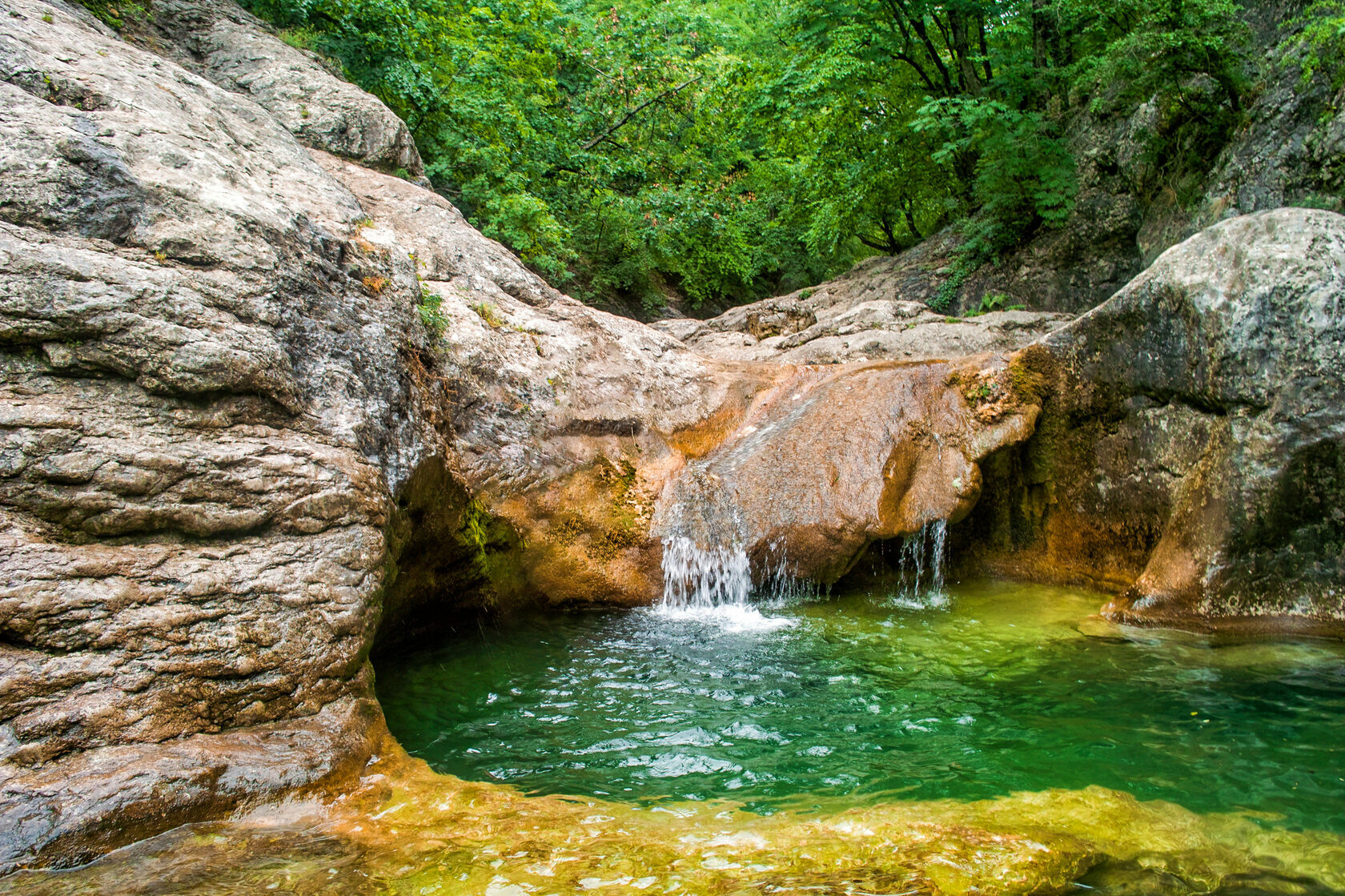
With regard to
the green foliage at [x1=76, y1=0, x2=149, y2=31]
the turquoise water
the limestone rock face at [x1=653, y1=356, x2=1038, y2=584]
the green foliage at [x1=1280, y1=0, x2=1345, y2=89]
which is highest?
the green foliage at [x1=76, y1=0, x2=149, y2=31]

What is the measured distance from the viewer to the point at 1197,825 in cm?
315

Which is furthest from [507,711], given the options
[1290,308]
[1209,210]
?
[1209,210]

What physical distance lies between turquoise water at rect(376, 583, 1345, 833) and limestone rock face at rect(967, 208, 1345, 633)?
1.78 feet

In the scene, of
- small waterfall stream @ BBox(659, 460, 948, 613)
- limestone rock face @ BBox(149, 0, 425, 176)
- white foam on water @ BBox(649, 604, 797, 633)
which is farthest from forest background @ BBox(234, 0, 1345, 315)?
white foam on water @ BBox(649, 604, 797, 633)

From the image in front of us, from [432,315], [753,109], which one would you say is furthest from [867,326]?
[753,109]

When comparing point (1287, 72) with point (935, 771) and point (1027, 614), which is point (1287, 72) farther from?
point (935, 771)

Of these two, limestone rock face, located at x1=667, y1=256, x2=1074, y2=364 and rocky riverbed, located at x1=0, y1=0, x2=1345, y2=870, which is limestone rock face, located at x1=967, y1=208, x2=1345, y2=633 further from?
limestone rock face, located at x1=667, y1=256, x2=1074, y2=364

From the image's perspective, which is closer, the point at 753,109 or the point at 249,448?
the point at 249,448

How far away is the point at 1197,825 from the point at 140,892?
4.12 metres

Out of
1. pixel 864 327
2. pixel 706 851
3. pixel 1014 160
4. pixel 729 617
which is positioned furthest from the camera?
pixel 1014 160

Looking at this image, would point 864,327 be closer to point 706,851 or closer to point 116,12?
point 706,851

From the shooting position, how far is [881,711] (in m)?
4.61

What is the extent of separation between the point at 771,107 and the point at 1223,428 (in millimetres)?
12633

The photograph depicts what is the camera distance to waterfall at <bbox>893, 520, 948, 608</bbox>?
7.36 m
